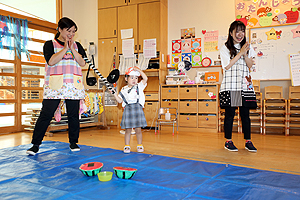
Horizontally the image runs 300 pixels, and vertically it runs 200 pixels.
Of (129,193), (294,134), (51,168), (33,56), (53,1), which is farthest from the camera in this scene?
Result: (53,1)

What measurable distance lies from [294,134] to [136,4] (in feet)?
12.8

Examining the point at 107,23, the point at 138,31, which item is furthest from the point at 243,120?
the point at 107,23

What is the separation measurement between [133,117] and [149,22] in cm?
→ 291

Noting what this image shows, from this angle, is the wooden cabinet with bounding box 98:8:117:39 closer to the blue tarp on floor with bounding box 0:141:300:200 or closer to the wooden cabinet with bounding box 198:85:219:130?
the wooden cabinet with bounding box 198:85:219:130

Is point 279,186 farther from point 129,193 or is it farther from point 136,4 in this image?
point 136,4

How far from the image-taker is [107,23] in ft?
17.4

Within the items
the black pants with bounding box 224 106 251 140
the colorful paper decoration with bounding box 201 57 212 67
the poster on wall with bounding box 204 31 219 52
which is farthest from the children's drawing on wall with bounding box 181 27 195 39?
the black pants with bounding box 224 106 251 140

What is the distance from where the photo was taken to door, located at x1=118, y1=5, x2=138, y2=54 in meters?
5.01

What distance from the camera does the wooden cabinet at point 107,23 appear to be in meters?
5.22

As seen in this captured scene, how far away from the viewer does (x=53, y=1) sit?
5.21 meters

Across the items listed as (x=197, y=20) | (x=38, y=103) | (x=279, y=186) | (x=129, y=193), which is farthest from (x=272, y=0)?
(x=38, y=103)

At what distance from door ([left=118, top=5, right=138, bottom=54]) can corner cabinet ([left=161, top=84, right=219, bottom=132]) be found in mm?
1315

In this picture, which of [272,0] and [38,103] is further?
[38,103]

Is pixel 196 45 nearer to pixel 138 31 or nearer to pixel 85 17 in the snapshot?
pixel 138 31
